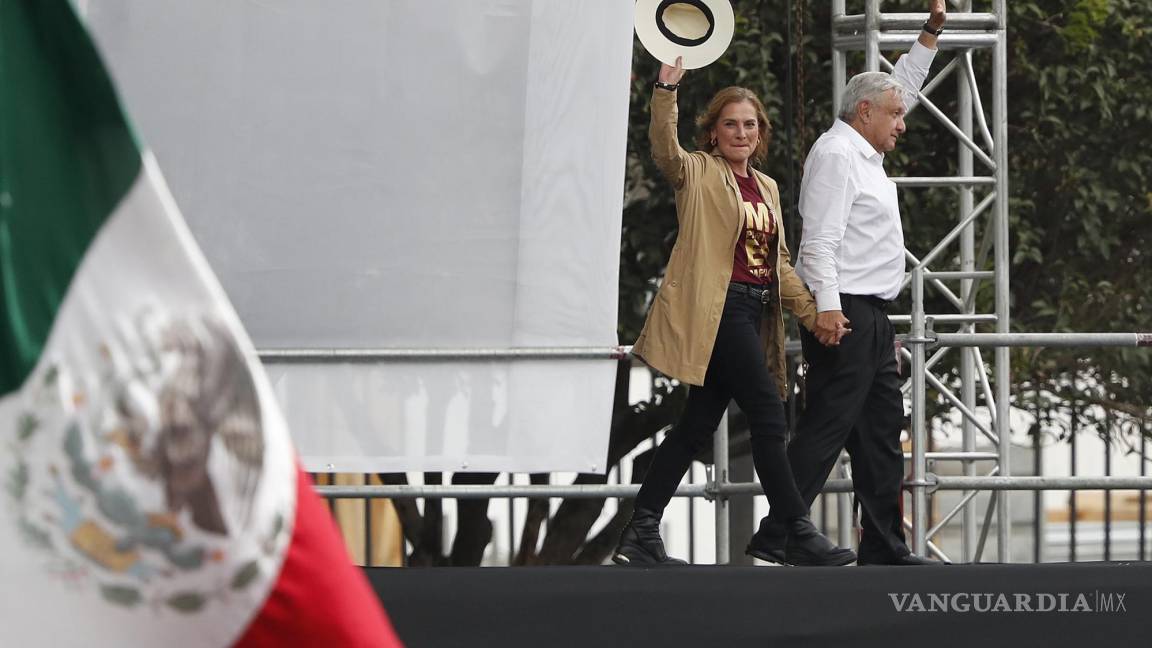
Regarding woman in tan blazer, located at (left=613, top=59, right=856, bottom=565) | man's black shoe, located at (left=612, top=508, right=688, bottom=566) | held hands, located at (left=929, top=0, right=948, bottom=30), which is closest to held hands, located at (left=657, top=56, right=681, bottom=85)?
woman in tan blazer, located at (left=613, top=59, right=856, bottom=565)

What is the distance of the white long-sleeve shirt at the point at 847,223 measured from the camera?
5336mm

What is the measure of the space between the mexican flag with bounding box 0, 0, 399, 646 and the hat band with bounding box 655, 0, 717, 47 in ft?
12.6

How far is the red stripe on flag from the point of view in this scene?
1.89 metres

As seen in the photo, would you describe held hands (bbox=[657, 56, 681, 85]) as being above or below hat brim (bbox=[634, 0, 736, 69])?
below

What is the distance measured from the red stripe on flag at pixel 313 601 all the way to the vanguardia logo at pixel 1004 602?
10.6 ft

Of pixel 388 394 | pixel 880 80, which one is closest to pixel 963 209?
pixel 880 80

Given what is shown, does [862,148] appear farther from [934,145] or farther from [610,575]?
[934,145]

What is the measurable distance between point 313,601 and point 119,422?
0.93 ft

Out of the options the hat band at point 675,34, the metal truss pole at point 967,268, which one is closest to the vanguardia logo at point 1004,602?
the hat band at point 675,34

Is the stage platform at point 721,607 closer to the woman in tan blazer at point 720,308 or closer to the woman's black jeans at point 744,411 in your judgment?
the woman in tan blazer at point 720,308

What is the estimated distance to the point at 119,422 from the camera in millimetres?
1860

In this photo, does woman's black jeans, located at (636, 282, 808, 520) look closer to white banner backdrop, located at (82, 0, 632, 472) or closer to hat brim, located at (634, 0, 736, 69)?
Result: white banner backdrop, located at (82, 0, 632, 472)

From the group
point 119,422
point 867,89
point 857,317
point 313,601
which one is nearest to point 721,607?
point 857,317

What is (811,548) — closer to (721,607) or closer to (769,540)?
(769,540)
